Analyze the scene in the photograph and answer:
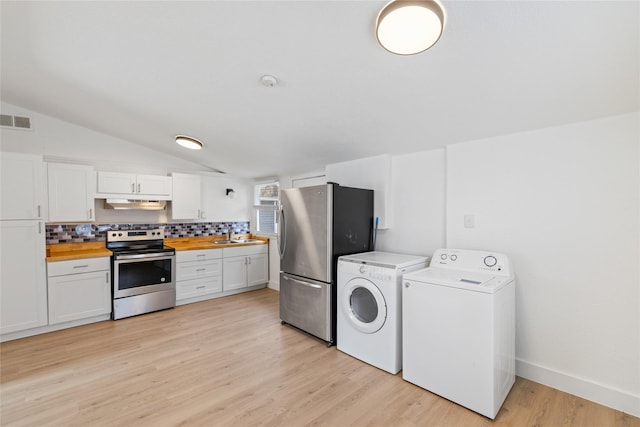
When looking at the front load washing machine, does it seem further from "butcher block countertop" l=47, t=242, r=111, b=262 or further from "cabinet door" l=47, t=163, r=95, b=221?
"cabinet door" l=47, t=163, r=95, b=221

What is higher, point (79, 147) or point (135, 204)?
point (79, 147)

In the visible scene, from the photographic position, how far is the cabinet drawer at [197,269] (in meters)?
3.93

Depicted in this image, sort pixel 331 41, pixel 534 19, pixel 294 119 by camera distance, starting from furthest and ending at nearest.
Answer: pixel 294 119
pixel 331 41
pixel 534 19

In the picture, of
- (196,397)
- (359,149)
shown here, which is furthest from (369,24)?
(196,397)

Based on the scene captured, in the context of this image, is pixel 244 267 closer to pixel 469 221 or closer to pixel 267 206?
pixel 267 206

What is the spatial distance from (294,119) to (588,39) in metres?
1.99

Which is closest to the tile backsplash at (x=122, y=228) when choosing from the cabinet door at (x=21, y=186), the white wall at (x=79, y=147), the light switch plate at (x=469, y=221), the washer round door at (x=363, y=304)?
the cabinet door at (x=21, y=186)

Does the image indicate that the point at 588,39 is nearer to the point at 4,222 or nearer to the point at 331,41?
the point at 331,41

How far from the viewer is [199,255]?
4082 mm

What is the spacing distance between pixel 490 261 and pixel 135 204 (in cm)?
432

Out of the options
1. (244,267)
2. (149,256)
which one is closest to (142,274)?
(149,256)

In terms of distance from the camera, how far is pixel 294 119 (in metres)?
2.62

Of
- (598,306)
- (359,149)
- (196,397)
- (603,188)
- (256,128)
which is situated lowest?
(196,397)

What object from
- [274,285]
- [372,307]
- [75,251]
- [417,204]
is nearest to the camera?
[372,307]
